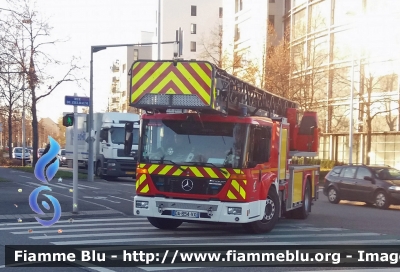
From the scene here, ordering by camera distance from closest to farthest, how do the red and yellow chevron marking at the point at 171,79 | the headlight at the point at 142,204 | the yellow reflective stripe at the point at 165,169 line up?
1. the red and yellow chevron marking at the point at 171,79
2. the yellow reflective stripe at the point at 165,169
3. the headlight at the point at 142,204

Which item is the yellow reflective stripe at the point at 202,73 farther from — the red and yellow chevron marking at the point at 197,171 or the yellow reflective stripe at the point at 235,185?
the yellow reflective stripe at the point at 235,185

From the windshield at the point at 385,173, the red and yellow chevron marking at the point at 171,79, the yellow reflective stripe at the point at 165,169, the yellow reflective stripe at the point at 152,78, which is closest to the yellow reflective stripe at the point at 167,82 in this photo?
the red and yellow chevron marking at the point at 171,79

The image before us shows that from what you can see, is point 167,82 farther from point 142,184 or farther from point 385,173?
point 385,173

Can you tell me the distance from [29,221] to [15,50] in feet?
58.2

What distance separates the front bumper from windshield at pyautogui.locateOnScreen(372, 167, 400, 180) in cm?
1162

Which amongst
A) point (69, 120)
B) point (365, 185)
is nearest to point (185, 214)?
point (69, 120)

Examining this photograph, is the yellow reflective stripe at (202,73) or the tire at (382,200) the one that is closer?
the yellow reflective stripe at (202,73)

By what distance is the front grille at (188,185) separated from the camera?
1220 cm

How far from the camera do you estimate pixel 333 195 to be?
2450 cm

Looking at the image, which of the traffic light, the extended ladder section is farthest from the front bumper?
the traffic light

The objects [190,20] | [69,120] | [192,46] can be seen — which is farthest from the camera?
[190,20]

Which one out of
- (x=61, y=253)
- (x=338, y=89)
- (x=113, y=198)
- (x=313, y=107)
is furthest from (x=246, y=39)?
(x=61, y=253)

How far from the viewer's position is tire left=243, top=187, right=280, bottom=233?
43.1 ft

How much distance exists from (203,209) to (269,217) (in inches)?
77.8
